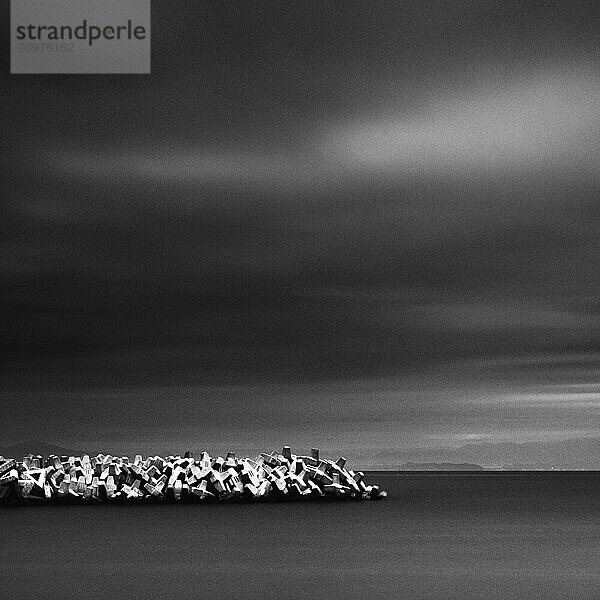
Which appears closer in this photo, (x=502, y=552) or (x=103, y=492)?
(x=502, y=552)

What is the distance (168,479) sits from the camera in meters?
36.5

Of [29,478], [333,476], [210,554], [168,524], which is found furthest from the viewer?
[333,476]

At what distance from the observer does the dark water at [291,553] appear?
1692 cm

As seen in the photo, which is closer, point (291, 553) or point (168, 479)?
point (291, 553)

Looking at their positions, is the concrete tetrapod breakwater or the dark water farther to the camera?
the concrete tetrapod breakwater

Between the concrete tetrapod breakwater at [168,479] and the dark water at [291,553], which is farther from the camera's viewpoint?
the concrete tetrapod breakwater at [168,479]

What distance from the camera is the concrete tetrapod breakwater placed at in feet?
116

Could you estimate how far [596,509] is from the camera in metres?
38.6

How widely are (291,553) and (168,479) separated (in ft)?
51.2

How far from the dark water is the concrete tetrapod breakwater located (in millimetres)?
1250

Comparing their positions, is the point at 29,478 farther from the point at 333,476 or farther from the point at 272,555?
the point at 272,555

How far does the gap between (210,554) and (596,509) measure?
2096 cm

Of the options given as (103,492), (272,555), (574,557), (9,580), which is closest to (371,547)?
(272,555)

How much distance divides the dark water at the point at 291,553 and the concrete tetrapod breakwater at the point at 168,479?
125cm
